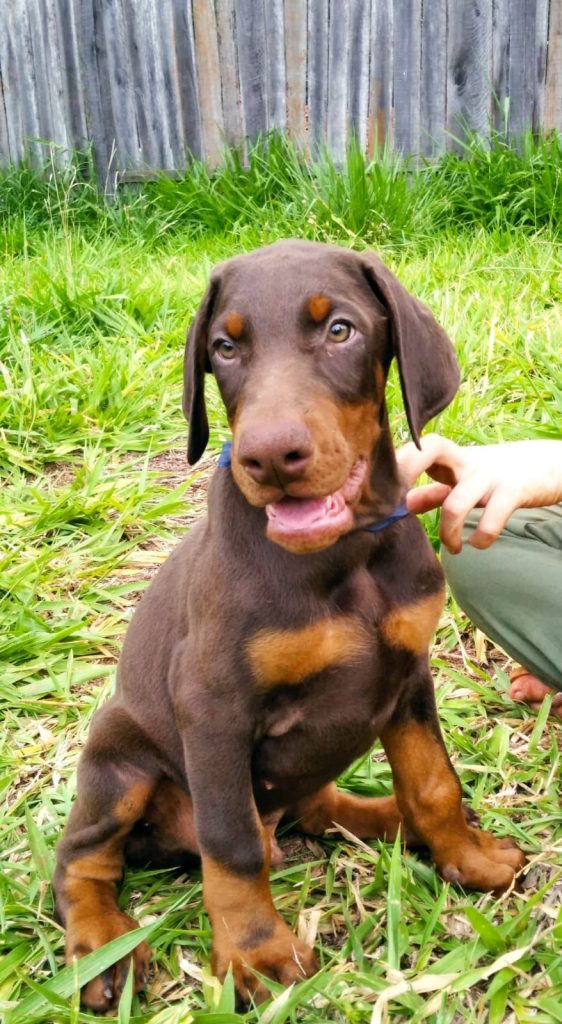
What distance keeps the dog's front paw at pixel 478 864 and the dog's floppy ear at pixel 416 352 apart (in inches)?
38.6

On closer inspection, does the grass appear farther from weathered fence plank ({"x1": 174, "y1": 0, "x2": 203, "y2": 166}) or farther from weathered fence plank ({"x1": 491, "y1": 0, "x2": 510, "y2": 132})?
weathered fence plank ({"x1": 491, "y1": 0, "x2": 510, "y2": 132})

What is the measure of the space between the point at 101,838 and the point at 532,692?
139cm

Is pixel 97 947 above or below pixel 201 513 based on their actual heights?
above

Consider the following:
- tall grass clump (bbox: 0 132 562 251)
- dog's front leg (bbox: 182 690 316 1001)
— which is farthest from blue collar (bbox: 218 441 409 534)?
tall grass clump (bbox: 0 132 562 251)

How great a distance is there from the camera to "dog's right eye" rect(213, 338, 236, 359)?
7.27 ft

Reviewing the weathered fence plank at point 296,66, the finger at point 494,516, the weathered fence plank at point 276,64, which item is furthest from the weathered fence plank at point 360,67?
the finger at point 494,516

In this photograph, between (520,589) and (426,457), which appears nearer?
(426,457)

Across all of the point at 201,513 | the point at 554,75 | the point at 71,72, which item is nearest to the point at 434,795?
the point at 201,513

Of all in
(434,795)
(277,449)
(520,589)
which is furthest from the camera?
(520,589)

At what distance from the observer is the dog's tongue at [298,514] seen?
2.04 meters

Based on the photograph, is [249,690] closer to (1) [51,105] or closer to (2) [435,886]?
(2) [435,886]

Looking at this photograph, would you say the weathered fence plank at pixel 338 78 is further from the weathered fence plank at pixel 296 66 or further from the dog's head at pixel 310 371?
the dog's head at pixel 310 371

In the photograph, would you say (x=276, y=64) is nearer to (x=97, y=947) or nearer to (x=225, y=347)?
(x=225, y=347)

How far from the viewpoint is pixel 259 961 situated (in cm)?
221
